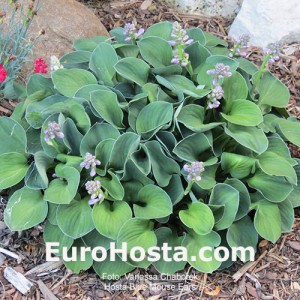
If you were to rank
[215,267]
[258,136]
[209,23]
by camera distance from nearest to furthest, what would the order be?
[215,267]
[258,136]
[209,23]

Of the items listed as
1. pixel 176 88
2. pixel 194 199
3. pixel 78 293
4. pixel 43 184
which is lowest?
pixel 78 293

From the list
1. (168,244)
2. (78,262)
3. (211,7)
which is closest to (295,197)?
(168,244)

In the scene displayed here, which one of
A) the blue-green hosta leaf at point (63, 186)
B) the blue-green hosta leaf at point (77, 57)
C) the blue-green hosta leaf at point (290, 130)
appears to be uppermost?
the blue-green hosta leaf at point (290, 130)

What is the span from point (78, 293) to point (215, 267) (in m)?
0.77

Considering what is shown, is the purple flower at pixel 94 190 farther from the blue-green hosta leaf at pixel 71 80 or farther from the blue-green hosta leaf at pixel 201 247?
the blue-green hosta leaf at pixel 71 80

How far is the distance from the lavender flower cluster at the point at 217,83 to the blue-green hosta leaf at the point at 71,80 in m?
0.78

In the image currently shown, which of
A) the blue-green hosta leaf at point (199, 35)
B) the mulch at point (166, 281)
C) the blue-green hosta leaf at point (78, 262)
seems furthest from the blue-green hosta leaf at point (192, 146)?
the blue-green hosta leaf at point (199, 35)

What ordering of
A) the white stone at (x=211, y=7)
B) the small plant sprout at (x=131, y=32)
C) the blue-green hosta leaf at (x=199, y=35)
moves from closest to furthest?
the small plant sprout at (x=131, y=32) < the blue-green hosta leaf at (x=199, y=35) < the white stone at (x=211, y=7)

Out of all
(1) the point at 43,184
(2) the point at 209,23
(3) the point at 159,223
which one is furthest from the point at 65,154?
(2) the point at 209,23

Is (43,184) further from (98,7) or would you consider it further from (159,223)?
(98,7)

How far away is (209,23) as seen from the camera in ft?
15.9

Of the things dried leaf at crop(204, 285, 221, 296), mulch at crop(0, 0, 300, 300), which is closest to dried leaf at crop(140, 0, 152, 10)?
mulch at crop(0, 0, 300, 300)

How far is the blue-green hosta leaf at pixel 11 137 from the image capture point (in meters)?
3.27

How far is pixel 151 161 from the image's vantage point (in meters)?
3.01
